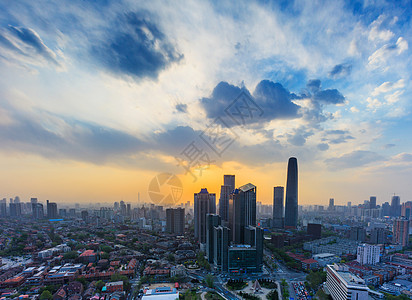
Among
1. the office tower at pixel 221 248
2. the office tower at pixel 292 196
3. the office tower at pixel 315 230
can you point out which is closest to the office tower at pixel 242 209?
→ the office tower at pixel 221 248

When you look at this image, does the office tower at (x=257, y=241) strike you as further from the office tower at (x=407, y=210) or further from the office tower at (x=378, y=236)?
the office tower at (x=407, y=210)

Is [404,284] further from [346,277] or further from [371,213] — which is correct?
[371,213]

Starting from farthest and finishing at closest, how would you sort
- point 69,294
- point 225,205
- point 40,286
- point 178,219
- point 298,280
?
point 178,219 < point 225,205 < point 298,280 < point 40,286 < point 69,294

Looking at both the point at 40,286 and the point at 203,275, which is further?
the point at 203,275

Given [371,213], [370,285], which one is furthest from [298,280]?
[371,213]

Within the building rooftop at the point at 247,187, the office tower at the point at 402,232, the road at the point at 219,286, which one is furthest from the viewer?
the office tower at the point at 402,232

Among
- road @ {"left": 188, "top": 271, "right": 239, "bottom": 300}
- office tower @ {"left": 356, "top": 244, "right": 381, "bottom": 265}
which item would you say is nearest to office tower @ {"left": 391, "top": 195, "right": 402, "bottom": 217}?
office tower @ {"left": 356, "top": 244, "right": 381, "bottom": 265}
